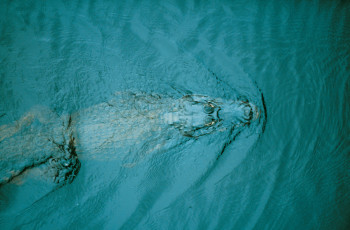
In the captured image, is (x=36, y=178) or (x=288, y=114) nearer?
(x=36, y=178)

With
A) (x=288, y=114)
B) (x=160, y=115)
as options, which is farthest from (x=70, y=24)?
(x=288, y=114)

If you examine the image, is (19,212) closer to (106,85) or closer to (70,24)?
(106,85)

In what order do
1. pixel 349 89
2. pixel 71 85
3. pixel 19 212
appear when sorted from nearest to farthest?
pixel 19 212
pixel 71 85
pixel 349 89

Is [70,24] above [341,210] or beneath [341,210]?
above

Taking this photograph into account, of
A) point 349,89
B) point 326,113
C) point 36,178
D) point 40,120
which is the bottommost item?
point 36,178

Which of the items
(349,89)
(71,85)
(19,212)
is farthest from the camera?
(349,89)

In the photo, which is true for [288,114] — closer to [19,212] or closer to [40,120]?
[40,120]
